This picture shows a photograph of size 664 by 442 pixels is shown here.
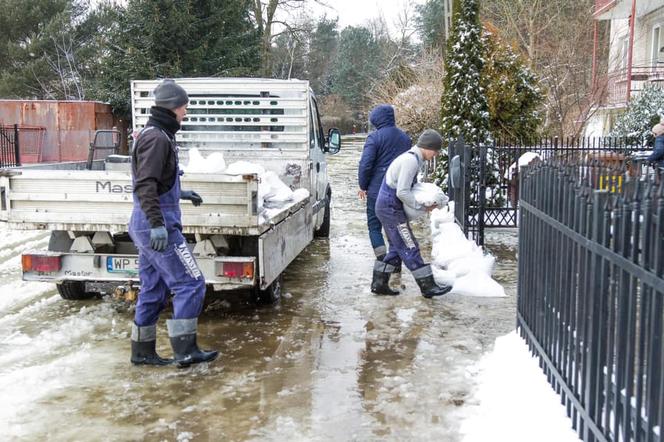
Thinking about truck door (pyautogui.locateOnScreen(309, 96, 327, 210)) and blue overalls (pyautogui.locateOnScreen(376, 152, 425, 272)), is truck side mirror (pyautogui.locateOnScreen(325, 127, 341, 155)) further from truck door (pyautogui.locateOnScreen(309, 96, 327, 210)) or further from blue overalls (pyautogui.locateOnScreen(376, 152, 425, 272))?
blue overalls (pyautogui.locateOnScreen(376, 152, 425, 272))

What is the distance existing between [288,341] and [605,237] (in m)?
3.35

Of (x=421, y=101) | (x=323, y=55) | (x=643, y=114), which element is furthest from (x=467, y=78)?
(x=323, y=55)

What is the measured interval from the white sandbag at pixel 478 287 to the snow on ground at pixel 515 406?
7.54ft

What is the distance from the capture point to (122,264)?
6.43 m

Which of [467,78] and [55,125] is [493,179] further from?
[55,125]

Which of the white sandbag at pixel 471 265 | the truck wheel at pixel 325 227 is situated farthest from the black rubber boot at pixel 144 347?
the truck wheel at pixel 325 227

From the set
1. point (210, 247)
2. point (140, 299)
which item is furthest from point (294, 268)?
point (140, 299)

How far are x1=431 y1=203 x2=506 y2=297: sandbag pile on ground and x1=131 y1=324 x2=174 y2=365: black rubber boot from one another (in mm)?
3604

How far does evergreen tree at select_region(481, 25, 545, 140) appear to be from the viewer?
607 inches

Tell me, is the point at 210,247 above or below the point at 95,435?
above

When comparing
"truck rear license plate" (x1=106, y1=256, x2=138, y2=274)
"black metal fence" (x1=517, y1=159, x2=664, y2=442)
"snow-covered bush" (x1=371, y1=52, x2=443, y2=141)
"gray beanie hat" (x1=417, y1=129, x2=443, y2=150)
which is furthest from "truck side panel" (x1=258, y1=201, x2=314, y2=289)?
"snow-covered bush" (x1=371, y1=52, x2=443, y2=141)

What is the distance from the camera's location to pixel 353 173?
26781mm

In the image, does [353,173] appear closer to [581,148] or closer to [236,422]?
[581,148]

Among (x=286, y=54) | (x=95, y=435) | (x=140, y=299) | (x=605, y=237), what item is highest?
(x=286, y=54)
